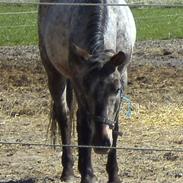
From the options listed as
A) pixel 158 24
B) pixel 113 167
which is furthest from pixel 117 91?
pixel 158 24

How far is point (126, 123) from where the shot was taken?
9.91 m

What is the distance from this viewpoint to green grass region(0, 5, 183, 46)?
2056 centimetres

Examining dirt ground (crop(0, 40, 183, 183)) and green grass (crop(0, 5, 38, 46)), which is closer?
dirt ground (crop(0, 40, 183, 183))

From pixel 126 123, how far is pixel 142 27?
13678 millimetres

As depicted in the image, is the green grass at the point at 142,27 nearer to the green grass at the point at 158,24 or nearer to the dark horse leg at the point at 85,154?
the green grass at the point at 158,24

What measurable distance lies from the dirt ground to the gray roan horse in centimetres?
36

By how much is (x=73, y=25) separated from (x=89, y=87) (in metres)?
1.02

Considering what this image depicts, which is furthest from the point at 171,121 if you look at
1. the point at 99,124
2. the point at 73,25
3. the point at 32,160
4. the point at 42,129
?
the point at 99,124

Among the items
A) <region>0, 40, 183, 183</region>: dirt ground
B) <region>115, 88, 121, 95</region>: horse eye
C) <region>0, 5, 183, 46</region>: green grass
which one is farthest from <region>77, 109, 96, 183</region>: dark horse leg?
<region>0, 5, 183, 46</region>: green grass

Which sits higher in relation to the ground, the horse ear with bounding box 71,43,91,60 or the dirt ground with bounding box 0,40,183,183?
the horse ear with bounding box 71,43,91,60

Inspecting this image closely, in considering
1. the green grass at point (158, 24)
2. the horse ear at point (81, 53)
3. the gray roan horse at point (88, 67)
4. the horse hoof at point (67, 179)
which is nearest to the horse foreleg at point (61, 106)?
the gray roan horse at point (88, 67)

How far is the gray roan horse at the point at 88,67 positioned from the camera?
6.46 metres

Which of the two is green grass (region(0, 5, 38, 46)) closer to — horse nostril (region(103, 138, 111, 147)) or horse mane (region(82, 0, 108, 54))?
horse mane (region(82, 0, 108, 54))

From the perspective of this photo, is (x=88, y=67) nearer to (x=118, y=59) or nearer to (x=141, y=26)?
(x=118, y=59)
